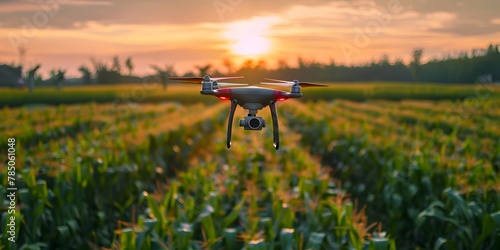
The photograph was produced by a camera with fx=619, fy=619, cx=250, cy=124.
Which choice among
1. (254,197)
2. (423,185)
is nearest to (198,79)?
(254,197)

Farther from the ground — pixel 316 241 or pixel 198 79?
→ pixel 198 79

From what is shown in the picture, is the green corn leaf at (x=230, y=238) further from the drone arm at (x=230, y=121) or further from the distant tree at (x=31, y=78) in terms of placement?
the drone arm at (x=230, y=121)

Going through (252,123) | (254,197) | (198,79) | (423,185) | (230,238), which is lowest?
(423,185)

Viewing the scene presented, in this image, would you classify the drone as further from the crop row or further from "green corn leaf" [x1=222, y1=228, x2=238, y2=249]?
the crop row

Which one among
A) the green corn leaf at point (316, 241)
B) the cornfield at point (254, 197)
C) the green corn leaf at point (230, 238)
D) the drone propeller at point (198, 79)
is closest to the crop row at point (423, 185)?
the cornfield at point (254, 197)

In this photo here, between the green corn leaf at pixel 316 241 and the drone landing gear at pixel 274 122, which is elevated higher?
the drone landing gear at pixel 274 122

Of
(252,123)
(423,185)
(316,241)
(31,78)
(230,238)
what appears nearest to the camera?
(252,123)

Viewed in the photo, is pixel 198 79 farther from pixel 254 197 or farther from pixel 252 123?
pixel 254 197

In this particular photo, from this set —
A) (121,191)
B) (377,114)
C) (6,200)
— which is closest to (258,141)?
(121,191)

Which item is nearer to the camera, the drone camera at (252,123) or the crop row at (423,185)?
the drone camera at (252,123)
